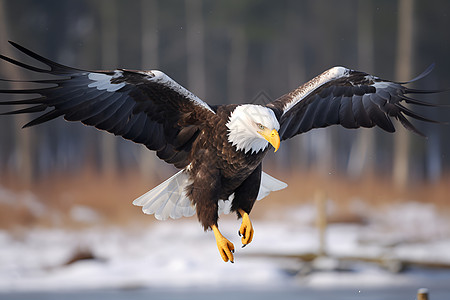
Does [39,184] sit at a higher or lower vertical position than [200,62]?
lower

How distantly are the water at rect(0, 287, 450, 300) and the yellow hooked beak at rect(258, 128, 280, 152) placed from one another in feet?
13.1

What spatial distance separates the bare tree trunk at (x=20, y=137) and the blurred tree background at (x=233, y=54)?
1.7 inches

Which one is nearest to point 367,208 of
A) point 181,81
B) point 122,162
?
point 181,81

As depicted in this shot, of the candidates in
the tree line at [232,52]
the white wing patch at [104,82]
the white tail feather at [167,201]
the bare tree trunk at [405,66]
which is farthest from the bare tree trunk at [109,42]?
the white wing patch at [104,82]

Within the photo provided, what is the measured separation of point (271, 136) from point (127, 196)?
7.99 metres

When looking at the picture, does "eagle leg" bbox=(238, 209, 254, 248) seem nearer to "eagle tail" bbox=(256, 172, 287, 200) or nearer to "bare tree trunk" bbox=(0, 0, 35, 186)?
"eagle tail" bbox=(256, 172, 287, 200)

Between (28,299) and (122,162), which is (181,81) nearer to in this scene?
(122,162)

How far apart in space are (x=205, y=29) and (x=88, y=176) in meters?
4.18

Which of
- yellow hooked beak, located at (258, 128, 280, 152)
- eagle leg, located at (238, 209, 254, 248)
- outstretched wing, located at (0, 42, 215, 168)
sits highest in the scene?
outstretched wing, located at (0, 42, 215, 168)

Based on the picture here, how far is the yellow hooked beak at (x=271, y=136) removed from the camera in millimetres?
2771

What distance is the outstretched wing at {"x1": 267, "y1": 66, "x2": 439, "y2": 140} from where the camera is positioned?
12.1 feet

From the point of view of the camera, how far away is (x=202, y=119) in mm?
3268

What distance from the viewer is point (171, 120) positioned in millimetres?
3404

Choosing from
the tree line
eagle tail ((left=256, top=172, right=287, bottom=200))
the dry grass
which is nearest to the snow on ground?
the dry grass
